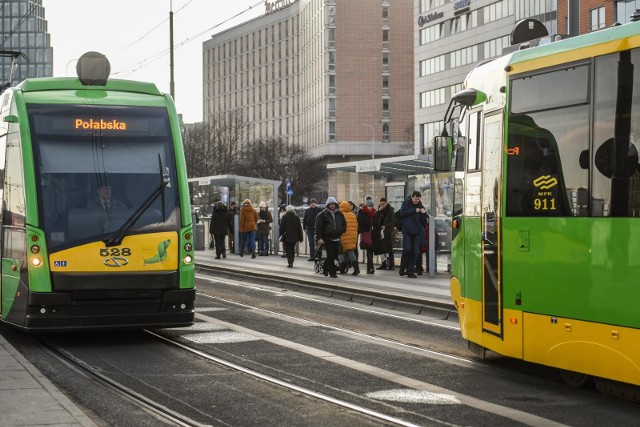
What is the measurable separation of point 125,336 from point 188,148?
90.6 metres

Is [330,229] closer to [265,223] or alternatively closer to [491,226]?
[265,223]

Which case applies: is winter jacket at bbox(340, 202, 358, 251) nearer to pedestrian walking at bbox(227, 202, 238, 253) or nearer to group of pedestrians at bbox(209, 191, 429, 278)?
group of pedestrians at bbox(209, 191, 429, 278)

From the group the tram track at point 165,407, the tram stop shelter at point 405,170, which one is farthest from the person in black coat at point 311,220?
the tram track at point 165,407

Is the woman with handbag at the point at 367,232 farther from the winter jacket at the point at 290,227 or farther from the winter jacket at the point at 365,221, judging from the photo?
the winter jacket at the point at 290,227

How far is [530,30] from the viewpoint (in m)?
12.3

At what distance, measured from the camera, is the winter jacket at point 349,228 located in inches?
978

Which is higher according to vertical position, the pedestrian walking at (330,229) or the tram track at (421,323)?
the pedestrian walking at (330,229)

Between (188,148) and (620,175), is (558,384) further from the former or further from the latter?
(188,148)

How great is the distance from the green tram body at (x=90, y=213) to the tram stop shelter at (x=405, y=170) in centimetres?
977

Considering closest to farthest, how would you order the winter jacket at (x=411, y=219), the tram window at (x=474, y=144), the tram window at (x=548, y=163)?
the tram window at (x=548, y=163) < the tram window at (x=474, y=144) < the winter jacket at (x=411, y=219)

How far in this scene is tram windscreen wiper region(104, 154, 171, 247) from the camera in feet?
43.5

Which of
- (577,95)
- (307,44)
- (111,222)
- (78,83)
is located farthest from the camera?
(307,44)

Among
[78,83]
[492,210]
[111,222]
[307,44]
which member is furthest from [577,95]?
[307,44]

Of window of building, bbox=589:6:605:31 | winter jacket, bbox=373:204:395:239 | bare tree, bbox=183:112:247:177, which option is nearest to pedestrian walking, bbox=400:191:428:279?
winter jacket, bbox=373:204:395:239
